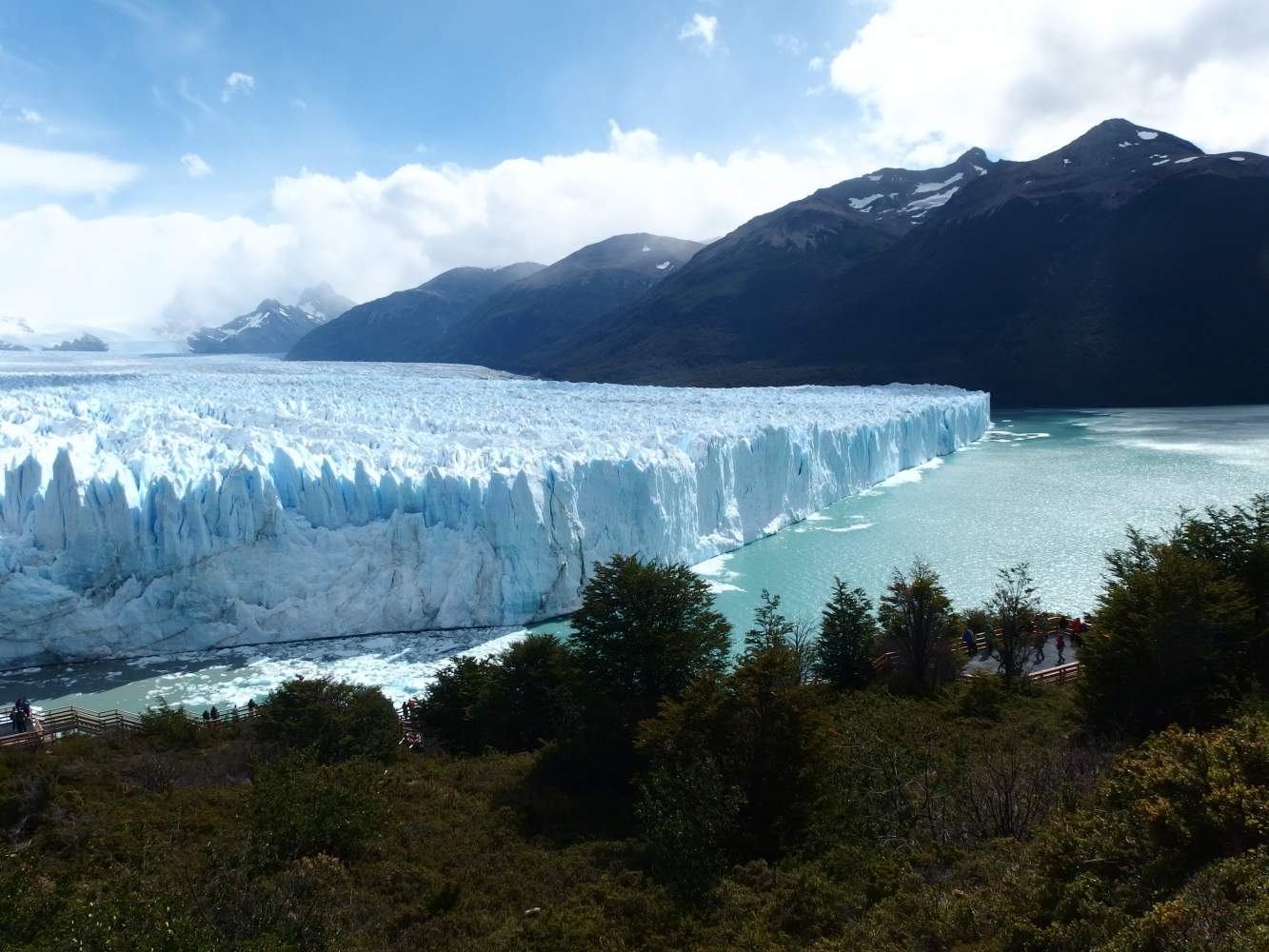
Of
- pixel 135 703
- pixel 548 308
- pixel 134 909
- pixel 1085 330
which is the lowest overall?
pixel 135 703

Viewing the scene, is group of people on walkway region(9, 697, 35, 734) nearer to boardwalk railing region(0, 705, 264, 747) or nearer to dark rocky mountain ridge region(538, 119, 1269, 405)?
boardwalk railing region(0, 705, 264, 747)

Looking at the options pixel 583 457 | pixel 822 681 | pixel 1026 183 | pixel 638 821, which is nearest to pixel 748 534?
pixel 583 457

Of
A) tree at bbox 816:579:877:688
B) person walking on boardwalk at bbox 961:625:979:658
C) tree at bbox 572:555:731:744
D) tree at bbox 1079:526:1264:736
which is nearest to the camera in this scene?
tree at bbox 1079:526:1264:736

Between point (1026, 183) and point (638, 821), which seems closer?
point (638, 821)

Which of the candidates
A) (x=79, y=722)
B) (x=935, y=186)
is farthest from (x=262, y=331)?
(x=79, y=722)

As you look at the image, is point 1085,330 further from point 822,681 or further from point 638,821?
point 638,821

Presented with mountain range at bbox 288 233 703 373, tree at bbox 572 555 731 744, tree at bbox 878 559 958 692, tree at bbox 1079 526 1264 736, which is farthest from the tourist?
mountain range at bbox 288 233 703 373
